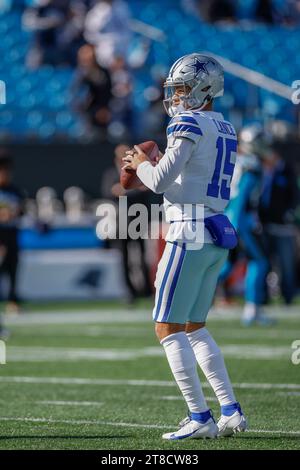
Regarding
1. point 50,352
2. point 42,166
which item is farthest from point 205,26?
point 50,352

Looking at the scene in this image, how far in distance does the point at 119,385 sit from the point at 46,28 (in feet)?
39.0

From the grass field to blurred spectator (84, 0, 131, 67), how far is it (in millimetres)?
6874

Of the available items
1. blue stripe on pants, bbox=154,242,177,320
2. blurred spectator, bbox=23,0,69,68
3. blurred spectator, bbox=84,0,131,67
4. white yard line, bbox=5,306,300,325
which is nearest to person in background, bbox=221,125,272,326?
white yard line, bbox=5,306,300,325

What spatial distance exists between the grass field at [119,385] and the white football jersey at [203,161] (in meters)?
1.19

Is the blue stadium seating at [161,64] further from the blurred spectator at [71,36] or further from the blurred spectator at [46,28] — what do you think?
the blurred spectator at [71,36]

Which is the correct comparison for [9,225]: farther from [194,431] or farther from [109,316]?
[194,431]

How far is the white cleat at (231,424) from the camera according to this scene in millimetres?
5742

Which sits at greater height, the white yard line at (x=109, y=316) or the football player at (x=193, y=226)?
the football player at (x=193, y=226)

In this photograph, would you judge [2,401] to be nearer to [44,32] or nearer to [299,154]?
[299,154]

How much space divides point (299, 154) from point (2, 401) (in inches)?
445

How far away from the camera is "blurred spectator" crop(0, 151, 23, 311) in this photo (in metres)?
14.2

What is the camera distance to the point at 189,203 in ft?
18.7

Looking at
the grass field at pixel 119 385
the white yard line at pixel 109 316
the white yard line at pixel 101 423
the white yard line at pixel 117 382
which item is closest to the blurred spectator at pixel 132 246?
the white yard line at pixel 109 316

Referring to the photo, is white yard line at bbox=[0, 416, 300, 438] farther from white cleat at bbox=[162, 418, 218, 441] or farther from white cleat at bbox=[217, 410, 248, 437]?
white cleat at bbox=[162, 418, 218, 441]
